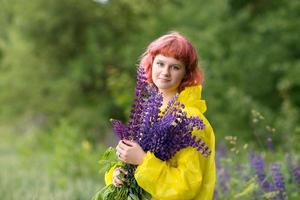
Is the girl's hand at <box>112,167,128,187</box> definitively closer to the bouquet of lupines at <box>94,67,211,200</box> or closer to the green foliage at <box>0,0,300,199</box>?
the bouquet of lupines at <box>94,67,211,200</box>

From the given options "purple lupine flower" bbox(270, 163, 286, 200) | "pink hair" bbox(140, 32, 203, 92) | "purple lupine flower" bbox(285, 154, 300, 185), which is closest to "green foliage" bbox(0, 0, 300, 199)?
"purple lupine flower" bbox(285, 154, 300, 185)

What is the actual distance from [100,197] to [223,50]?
943cm

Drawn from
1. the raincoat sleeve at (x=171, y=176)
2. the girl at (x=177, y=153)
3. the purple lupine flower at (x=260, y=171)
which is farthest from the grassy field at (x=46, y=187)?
the raincoat sleeve at (x=171, y=176)

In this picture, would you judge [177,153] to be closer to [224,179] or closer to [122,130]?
[122,130]

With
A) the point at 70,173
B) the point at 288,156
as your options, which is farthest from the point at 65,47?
the point at 288,156

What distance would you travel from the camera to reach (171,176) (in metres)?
2.94

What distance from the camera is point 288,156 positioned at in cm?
516

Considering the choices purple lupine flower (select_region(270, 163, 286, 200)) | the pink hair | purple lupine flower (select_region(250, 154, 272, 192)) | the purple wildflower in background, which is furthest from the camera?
the purple wildflower in background

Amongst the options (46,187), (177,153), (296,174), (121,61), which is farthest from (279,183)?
(121,61)

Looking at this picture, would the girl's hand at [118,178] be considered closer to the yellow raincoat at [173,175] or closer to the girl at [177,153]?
the girl at [177,153]

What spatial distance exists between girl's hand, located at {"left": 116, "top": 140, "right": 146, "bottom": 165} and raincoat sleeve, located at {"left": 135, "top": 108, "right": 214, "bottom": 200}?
0.03 meters

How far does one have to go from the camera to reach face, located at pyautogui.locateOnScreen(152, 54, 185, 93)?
316 centimetres

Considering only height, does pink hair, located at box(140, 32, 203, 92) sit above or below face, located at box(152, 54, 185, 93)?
above

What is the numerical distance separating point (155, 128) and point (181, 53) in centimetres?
45
